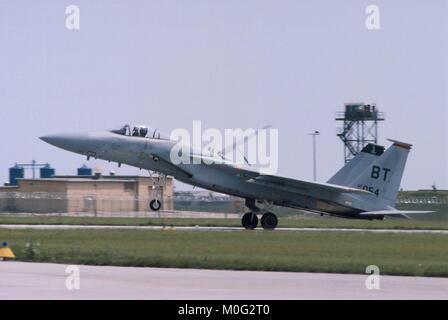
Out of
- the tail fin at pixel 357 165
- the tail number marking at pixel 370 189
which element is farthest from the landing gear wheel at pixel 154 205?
the tail number marking at pixel 370 189

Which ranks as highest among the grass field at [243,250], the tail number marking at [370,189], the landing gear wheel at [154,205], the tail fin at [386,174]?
the tail fin at [386,174]

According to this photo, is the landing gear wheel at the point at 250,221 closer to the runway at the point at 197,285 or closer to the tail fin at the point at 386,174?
the tail fin at the point at 386,174

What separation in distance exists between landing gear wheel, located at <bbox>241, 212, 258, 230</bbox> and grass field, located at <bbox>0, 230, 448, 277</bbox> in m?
4.29

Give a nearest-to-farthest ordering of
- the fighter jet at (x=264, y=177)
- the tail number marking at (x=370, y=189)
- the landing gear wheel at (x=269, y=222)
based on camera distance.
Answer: the fighter jet at (x=264, y=177), the landing gear wheel at (x=269, y=222), the tail number marking at (x=370, y=189)

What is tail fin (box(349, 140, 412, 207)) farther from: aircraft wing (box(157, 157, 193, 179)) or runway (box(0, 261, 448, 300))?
runway (box(0, 261, 448, 300))

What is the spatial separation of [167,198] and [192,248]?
4190cm

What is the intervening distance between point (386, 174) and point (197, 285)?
2222 centimetres

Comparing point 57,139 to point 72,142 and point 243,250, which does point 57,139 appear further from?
point 243,250

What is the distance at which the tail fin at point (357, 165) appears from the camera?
1487 inches

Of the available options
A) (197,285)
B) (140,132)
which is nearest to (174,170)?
(140,132)

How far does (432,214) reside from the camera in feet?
136

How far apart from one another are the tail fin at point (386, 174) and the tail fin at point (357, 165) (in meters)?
0.16

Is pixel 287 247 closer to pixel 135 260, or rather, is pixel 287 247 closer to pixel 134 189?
pixel 135 260
